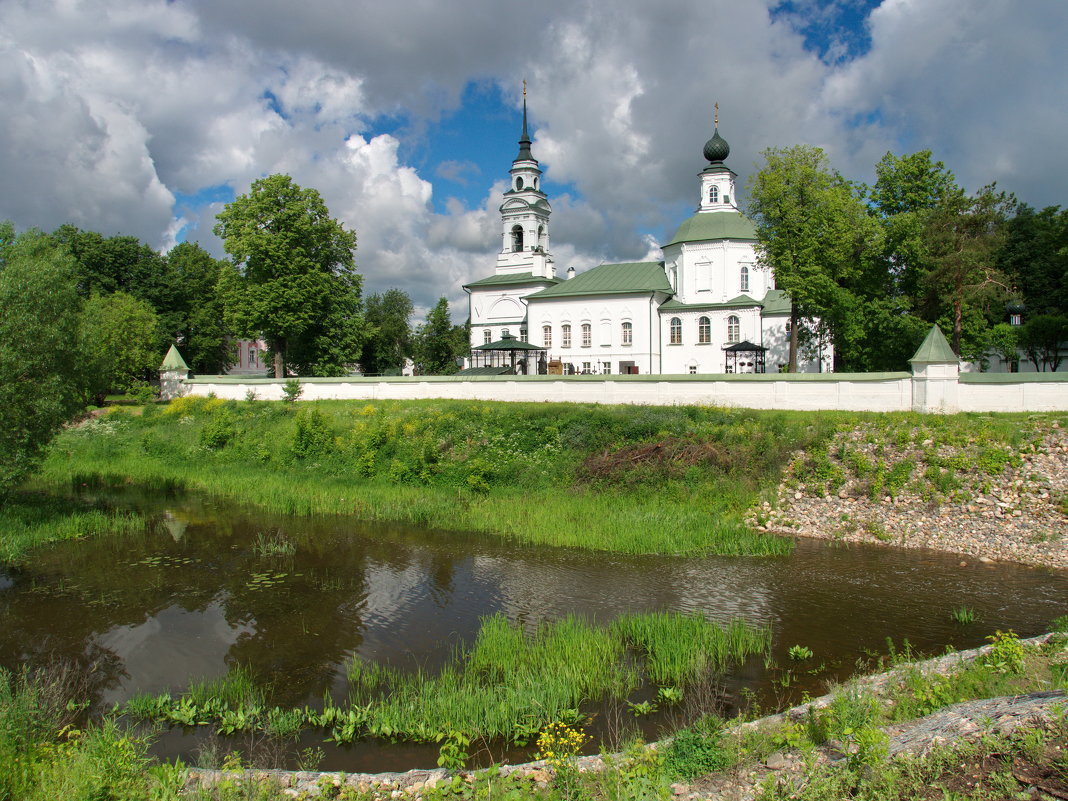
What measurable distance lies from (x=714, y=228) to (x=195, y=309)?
38877 mm

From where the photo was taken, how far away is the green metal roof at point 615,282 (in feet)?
152

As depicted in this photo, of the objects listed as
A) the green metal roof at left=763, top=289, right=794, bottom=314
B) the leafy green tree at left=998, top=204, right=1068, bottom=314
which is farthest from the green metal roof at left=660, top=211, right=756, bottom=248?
the leafy green tree at left=998, top=204, right=1068, bottom=314

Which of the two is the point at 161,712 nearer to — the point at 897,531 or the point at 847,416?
the point at 897,531

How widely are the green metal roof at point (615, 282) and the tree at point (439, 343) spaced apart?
461 inches

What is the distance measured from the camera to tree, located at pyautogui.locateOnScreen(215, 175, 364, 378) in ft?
121

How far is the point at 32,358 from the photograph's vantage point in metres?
15.6

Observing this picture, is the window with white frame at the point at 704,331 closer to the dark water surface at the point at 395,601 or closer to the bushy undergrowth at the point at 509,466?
the bushy undergrowth at the point at 509,466

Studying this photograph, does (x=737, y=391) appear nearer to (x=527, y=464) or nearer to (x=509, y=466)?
(x=527, y=464)

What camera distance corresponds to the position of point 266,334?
1511 inches

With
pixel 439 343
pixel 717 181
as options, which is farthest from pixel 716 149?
pixel 439 343

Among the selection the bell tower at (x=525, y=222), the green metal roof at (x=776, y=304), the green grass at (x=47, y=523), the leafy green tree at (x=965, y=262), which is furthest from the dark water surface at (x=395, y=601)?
the bell tower at (x=525, y=222)

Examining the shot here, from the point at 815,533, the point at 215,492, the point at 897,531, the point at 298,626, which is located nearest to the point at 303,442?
the point at 215,492

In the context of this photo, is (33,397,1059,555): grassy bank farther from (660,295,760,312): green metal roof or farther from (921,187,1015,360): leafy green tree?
(660,295,760,312): green metal roof

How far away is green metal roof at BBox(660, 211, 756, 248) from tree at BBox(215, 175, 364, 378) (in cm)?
2160
